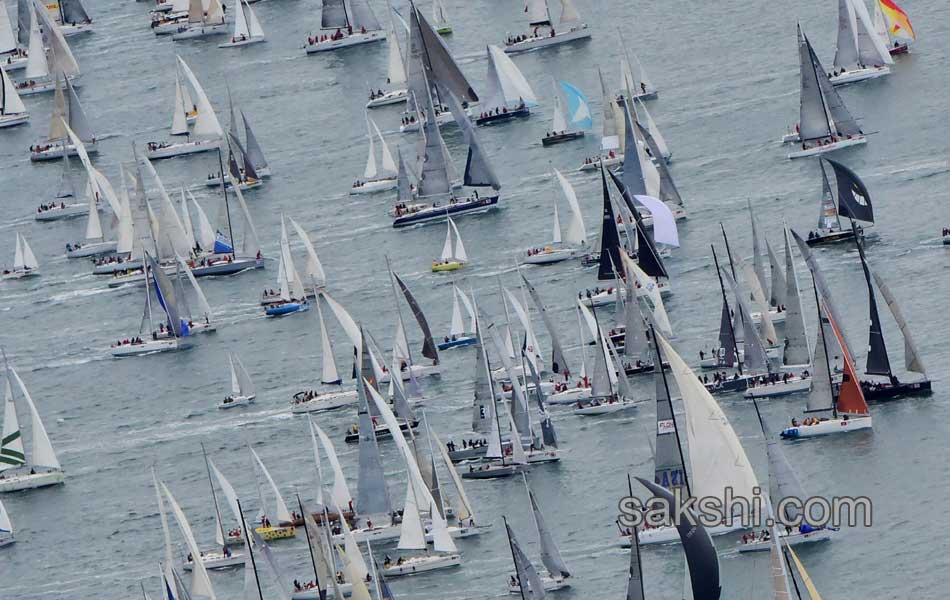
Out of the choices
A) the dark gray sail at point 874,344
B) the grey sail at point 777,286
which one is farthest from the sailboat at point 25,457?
the dark gray sail at point 874,344

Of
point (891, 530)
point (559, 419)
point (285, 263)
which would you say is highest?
point (285, 263)

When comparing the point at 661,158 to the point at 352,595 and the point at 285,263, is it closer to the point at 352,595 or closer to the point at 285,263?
the point at 285,263

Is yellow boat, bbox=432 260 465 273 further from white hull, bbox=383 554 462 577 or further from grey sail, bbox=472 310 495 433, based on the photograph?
white hull, bbox=383 554 462 577

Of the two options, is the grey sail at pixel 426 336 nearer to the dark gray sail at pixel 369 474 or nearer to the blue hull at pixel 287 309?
the blue hull at pixel 287 309

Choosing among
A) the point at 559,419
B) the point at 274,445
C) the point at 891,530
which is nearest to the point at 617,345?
the point at 559,419

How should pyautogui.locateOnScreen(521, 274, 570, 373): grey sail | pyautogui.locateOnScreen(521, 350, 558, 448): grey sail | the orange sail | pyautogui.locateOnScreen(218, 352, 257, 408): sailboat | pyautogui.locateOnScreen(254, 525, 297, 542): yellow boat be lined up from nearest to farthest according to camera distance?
1. the orange sail
2. pyautogui.locateOnScreen(254, 525, 297, 542): yellow boat
3. pyautogui.locateOnScreen(521, 350, 558, 448): grey sail
4. pyautogui.locateOnScreen(521, 274, 570, 373): grey sail
5. pyautogui.locateOnScreen(218, 352, 257, 408): sailboat

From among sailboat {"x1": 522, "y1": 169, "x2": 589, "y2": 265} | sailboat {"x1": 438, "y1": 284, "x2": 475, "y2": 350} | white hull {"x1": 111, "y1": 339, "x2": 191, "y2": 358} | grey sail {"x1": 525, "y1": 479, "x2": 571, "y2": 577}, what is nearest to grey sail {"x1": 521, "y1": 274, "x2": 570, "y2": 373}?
sailboat {"x1": 438, "y1": 284, "x2": 475, "y2": 350}
